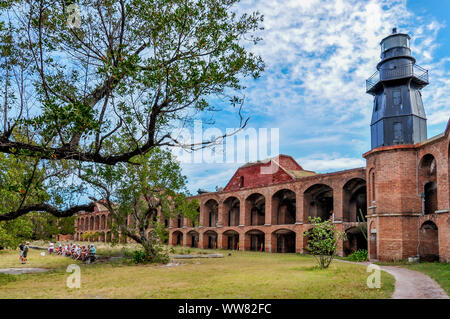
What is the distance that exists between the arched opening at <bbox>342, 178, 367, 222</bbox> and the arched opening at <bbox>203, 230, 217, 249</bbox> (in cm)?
1515

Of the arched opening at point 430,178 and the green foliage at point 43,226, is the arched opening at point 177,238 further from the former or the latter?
the arched opening at point 430,178

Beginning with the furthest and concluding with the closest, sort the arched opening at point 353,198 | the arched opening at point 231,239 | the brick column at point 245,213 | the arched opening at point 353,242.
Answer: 1. the arched opening at point 231,239
2. the brick column at point 245,213
3. the arched opening at point 353,198
4. the arched opening at point 353,242

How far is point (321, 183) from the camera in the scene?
78.3 ft

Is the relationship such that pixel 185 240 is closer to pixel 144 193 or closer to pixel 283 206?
pixel 283 206

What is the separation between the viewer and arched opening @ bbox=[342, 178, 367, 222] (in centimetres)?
2244

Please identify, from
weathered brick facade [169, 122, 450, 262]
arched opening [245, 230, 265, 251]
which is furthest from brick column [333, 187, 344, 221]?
arched opening [245, 230, 265, 251]

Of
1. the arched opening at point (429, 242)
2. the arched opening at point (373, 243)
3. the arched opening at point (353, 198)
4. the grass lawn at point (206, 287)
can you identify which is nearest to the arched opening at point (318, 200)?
the arched opening at point (353, 198)

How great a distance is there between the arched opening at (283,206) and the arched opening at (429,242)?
40.5ft

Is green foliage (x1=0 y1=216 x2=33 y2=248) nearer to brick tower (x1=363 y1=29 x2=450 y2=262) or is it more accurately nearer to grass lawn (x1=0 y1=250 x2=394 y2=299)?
grass lawn (x1=0 y1=250 x2=394 y2=299)

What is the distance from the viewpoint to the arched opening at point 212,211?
35.3 m
